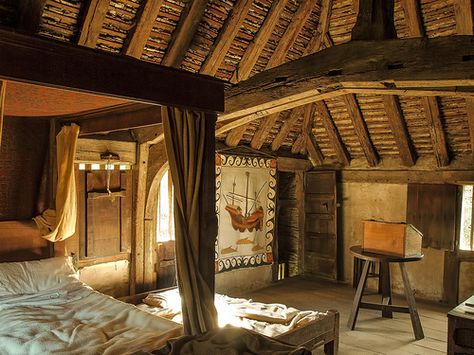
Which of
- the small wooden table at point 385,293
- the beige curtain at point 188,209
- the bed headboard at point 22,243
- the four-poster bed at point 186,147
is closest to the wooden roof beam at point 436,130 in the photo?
the small wooden table at point 385,293

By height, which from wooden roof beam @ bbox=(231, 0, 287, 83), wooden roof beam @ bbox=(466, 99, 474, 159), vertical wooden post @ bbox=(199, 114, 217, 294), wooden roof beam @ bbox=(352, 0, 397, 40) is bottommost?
vertical wooden post @ bbox=(199, 114, 217, 294)

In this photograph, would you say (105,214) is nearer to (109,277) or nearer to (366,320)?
(109,277)

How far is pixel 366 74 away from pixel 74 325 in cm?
299

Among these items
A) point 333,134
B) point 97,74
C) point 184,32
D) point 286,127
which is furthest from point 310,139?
point 97,74

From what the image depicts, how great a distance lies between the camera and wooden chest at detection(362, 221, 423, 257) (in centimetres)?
467

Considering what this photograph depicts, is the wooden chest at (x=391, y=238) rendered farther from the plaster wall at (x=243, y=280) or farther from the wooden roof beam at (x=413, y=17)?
the wooden roof beam at (x=413, y=17)

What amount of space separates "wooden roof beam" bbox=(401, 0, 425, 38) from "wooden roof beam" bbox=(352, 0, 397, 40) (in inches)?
61.4

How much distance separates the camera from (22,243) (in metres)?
4.29

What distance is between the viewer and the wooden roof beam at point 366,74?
2992mm

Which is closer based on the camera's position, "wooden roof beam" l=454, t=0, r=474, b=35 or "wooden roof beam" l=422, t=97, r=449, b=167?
"wooden roof beam" l=454, t=0, r=474, b=35

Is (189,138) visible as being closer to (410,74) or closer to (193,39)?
(410,74)

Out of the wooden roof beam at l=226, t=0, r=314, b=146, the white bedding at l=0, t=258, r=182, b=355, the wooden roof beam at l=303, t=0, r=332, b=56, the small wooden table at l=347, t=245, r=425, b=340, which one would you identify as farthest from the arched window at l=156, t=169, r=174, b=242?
the wooden roof beam at l=303, t=0, r=332, b=56

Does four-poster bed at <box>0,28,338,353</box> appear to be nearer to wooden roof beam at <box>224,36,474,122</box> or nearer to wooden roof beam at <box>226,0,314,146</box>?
wooden roof beam at <box>224,36,474,122</box>


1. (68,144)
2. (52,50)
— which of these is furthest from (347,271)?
(52,50)
